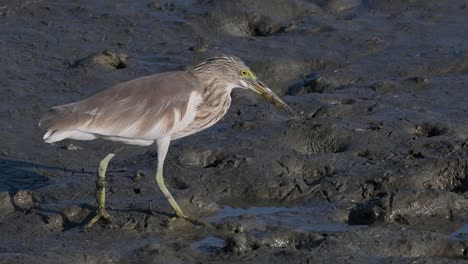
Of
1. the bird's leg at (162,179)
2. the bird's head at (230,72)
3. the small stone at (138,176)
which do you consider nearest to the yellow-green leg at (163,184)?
the bird's leg at (162,179)

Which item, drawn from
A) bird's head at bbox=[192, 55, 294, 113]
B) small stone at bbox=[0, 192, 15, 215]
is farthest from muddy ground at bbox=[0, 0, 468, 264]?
bird's head at bbox=[192, 55, 294, 113]

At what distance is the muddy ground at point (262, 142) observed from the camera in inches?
285

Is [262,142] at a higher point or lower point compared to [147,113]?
lower

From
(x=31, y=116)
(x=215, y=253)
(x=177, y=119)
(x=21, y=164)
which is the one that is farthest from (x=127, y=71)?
(x=215, y=253)

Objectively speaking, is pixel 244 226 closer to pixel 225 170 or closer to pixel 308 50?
pixel 225 170

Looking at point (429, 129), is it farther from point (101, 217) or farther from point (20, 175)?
point (20, 175)

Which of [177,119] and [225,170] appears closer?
[177,119]

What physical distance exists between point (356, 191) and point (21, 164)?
245 cm

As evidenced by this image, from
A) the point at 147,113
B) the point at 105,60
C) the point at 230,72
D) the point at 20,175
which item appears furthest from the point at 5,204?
the point at 105,60

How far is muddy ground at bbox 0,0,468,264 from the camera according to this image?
7.25 m

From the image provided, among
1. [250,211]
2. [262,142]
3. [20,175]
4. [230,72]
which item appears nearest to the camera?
[250,211]

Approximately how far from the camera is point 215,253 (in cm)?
711

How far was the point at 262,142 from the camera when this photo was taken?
8.89 m

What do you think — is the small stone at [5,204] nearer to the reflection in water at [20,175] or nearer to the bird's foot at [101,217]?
the reflection in water at [20,175]
